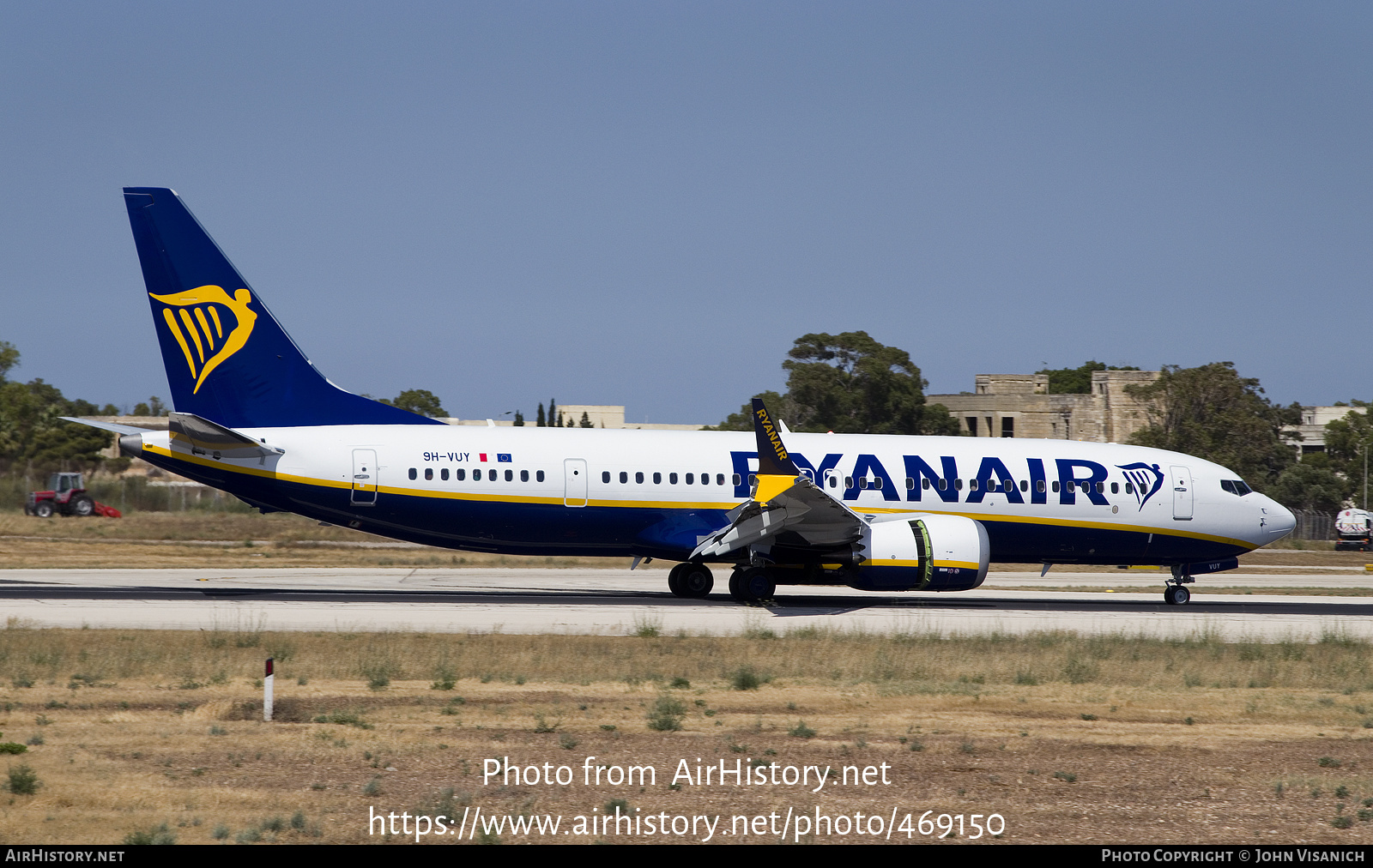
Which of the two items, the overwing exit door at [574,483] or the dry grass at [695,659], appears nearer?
the dry grass at [695,659]

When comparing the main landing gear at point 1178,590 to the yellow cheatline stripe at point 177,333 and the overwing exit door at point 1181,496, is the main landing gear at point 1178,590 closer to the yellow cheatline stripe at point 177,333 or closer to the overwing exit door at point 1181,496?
the overwing exit door at point 1181,496

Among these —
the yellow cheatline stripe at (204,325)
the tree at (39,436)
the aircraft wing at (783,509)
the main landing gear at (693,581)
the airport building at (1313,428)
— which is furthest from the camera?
the airport building at (1313,428)

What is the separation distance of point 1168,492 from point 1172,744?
16609 mm

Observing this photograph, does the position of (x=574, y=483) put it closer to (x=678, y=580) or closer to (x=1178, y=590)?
(x=678, y=580)

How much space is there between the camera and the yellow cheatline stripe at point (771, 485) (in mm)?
24094

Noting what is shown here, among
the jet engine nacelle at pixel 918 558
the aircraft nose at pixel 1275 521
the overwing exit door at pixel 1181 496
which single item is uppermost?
the overwing exit door at pixel 1181 496

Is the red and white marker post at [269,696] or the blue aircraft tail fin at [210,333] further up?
the blue aircraft tail fin at [210,333]

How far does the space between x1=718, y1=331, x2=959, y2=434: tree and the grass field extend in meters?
55.2

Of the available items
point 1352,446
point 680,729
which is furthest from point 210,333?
point 1352,446

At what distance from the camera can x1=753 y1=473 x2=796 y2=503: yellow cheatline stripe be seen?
79.0ft

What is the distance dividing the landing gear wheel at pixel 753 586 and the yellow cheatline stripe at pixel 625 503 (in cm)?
142

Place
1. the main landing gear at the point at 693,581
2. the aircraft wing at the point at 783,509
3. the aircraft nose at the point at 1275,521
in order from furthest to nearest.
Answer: the aircraft nose at the point at 1275,521 → the main landing gear at the point at 693,581 → the aircraft wing at the point at 783,509

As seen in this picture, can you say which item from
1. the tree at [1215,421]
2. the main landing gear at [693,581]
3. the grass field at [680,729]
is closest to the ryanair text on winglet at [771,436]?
the main landing gear at [693,581]
